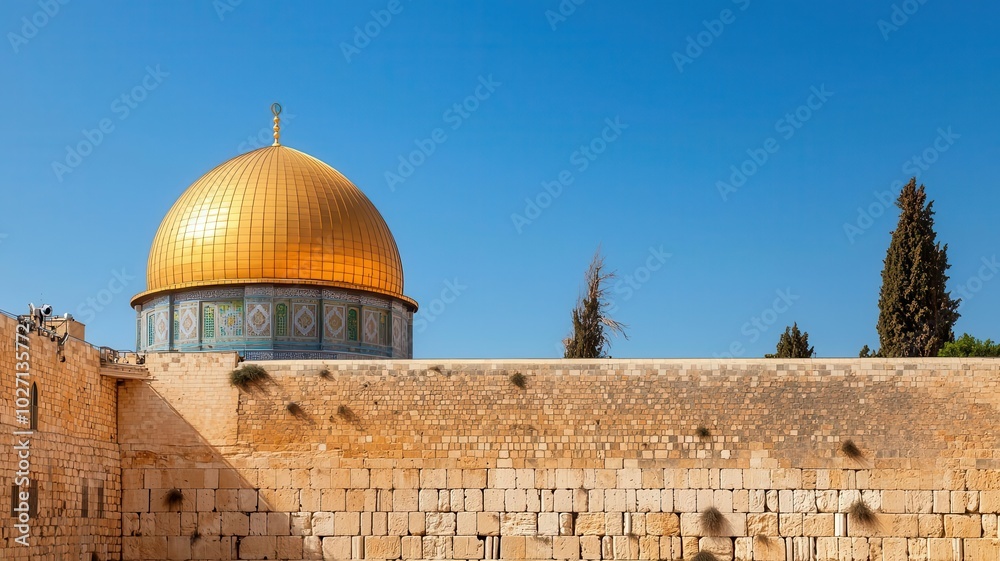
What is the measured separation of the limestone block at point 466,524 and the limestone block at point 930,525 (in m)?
6.38

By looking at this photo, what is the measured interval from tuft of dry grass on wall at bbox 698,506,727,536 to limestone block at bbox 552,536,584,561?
1.84m

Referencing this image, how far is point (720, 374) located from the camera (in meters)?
17.0

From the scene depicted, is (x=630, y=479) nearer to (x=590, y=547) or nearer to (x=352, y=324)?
(x=590, y=547)

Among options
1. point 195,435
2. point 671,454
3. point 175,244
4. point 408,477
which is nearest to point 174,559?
point 195,435

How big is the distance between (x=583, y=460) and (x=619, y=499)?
0.76m

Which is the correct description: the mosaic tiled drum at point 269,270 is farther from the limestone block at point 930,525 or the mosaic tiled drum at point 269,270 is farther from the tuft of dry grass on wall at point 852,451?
the limestone block at point 930,525

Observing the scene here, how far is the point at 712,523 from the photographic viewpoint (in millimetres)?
16406

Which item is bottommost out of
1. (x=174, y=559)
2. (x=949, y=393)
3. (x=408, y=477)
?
(x=174, y=559)

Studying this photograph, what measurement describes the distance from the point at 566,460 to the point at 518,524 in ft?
3.81

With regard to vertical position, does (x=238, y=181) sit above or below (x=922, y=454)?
above

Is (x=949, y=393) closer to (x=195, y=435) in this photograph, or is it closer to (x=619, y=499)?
(x=619, y=499)

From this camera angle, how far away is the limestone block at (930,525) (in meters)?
16.4

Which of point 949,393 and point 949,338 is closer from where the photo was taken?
point 949,393

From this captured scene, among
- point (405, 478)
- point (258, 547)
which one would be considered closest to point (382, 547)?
point (405, 478)
